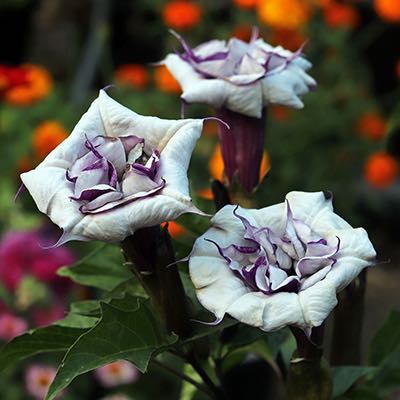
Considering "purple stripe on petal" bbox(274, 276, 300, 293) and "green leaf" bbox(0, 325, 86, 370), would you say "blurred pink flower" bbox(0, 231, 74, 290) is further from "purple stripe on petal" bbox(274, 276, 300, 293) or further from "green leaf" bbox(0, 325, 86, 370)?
"purple stripe on petal" bbox(274, 276, 300, 293)

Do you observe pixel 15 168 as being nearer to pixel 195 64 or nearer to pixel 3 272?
pixel 3 272

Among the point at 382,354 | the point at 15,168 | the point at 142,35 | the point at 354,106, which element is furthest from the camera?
the point at 142,35

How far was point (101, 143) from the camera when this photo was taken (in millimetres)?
585

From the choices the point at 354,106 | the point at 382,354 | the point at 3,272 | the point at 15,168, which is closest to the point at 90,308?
the point at 382,354

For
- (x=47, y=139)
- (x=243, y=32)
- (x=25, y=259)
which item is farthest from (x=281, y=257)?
(x=243, y=32)

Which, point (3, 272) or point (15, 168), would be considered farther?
point (15, 168)

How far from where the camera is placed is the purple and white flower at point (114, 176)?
1.74 ft

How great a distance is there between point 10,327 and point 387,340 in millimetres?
838

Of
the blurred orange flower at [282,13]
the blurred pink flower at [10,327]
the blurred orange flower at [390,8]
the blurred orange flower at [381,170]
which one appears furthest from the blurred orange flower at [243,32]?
the blurred pink flower at [10,327]

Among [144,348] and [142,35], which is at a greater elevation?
[144,348]

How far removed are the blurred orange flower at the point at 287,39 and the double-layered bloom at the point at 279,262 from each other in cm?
154

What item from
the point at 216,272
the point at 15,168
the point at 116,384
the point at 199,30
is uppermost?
the point at 216,272

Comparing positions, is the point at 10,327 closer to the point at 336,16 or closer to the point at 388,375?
the point at 388,375

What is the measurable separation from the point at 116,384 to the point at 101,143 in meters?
1.10
